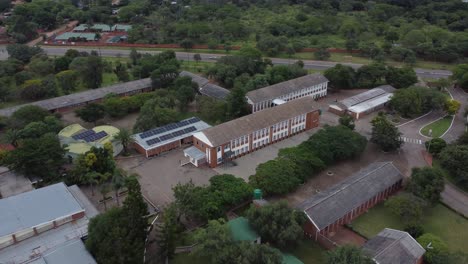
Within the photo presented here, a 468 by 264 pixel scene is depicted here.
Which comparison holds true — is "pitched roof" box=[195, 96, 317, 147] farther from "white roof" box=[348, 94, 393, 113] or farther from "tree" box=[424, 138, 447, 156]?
"tree" box=[424, 138, 447, 156]

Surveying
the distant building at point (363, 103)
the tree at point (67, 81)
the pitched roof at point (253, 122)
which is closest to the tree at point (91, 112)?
the tree at point (67, 81)

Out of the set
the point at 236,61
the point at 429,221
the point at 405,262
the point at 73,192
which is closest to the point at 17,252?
the point at 73,192

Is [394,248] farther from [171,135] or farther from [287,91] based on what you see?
[287,91]

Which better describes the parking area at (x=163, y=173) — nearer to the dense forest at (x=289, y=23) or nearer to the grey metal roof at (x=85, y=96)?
the grey metal roof at (x=85, y=96)

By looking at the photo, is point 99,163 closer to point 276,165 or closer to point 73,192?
point 73,192

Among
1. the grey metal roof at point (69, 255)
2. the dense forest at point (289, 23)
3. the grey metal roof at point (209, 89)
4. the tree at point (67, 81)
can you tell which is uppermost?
the dense forest at point (289, 23)

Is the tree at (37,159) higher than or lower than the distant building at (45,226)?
higher

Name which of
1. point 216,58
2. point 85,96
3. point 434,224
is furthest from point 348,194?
A: point 216,58
